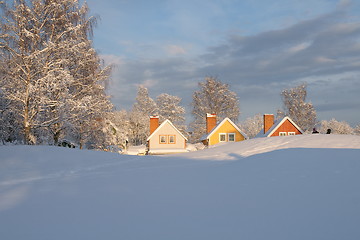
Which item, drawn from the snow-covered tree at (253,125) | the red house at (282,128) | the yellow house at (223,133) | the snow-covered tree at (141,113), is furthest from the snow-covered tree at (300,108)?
the snow-covered tree at (141,113)

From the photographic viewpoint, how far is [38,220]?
5.23 m

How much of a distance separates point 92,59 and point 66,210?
50.7 ft

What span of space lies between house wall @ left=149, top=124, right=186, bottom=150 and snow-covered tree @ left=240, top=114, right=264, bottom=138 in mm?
27311

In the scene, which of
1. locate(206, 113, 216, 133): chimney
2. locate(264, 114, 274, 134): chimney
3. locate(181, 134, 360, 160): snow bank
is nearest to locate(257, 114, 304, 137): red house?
locate(264, 114, 274, 134): chimney

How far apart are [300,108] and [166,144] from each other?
2165 cm

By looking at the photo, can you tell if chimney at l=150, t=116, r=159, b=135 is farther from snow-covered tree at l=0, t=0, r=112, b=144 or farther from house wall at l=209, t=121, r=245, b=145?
snow-covered tree at l=0, t=0, r=112, b=144

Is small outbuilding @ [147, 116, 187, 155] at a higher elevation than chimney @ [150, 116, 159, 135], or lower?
lower

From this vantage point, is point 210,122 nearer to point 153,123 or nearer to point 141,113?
point 153,123

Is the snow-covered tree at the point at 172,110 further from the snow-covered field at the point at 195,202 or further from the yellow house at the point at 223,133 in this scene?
the snow-covered field at the point at 195,202

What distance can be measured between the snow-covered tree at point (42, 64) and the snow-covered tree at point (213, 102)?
79.2 feet

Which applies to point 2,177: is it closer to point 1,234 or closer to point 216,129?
point 1,234

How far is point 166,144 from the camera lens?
36000 mm

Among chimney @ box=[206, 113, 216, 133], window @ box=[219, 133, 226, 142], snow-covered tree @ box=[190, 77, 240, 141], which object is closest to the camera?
window @ box=[219, 133, 226, 142]

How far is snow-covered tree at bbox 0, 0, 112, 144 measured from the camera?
1571 centimetres
